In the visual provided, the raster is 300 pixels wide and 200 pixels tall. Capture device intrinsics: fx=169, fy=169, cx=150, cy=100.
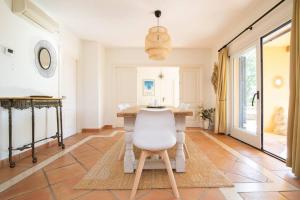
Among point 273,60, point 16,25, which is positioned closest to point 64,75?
point 16,25

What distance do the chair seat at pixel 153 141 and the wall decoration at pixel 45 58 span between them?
2658 millimetres

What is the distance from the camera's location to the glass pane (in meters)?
3.49

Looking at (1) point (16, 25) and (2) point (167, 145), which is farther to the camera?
(1) point (16, 25)

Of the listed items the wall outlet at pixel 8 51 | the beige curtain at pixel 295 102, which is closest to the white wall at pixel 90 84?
the wall outlet at pixel 8 51

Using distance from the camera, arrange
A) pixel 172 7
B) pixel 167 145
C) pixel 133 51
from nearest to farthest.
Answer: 1. pixel 167 145
2. pixel 172 7
3. pixel 133 51

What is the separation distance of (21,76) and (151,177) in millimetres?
2578

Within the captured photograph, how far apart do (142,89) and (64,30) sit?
170 inches

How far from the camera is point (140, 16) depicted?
11.4 feet

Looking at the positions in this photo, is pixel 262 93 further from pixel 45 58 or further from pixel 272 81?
pixel 45 58

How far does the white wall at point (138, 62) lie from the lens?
5.71 metres

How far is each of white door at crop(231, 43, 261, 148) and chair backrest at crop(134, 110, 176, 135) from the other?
2365mm

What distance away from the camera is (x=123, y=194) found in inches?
64.9

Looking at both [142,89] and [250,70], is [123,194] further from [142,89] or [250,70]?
[142,89]

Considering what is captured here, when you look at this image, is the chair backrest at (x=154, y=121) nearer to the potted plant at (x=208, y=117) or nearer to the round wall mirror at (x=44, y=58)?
the round wall mirror at (x=44, y=58)
